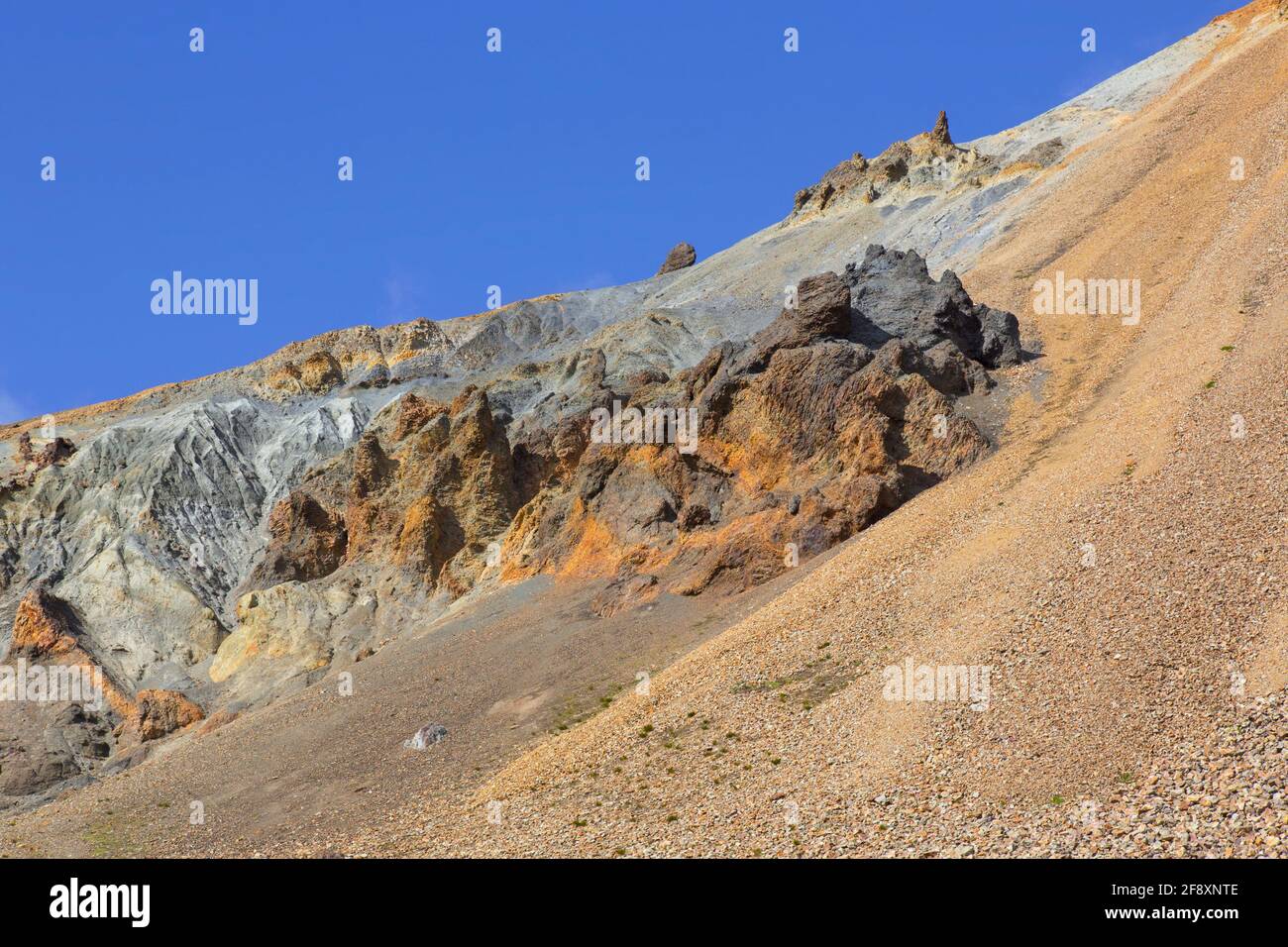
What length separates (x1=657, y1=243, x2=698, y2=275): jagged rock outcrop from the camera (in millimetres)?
89625

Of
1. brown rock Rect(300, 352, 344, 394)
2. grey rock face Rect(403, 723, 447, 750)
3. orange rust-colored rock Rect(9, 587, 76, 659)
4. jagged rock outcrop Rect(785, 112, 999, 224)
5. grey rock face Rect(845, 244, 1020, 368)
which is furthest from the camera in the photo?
jagged rock outcrop Rect(785, 112, 999, 224)

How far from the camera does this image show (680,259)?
89.9 m

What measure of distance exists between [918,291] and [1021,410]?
350 inches

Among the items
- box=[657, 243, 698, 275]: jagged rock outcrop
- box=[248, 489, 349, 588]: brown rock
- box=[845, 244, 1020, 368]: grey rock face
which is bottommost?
box=[248, 489, 349, 588]: brown rock

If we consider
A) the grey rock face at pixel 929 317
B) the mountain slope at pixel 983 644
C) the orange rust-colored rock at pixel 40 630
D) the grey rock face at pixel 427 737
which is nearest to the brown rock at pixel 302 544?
the mountain slope at pixel 983 644

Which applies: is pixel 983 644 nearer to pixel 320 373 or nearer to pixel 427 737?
pixel 427 737

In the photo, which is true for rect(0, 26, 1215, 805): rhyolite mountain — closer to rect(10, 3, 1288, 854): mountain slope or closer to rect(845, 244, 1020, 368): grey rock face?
rect(845, 244, 1020, 368): grey rock face

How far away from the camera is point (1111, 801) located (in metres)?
18.8

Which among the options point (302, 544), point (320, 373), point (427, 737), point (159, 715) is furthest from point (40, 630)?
point (427, 737)

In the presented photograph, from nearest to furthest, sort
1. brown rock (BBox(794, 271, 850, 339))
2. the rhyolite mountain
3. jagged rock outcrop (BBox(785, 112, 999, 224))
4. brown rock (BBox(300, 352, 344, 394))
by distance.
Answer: the rhyolite mountain
brown rock (BBox(794, 271, 850, 339))
brown rock (BBox(300, 352, 344, 394))
jagged rock outcrop (BBox(785, 112, 999, 224))

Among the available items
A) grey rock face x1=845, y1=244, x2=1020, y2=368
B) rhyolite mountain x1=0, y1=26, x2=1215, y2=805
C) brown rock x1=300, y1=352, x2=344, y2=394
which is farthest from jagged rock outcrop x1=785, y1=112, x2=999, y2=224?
brown rock x1=300, y1=352, x2=344, y2=394

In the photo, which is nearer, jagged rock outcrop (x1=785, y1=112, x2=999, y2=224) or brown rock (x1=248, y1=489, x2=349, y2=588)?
brown rock (x1=248, y1=489, x2=349, y2=588)

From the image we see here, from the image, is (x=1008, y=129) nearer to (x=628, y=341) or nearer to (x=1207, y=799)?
(x=628, y=341)
